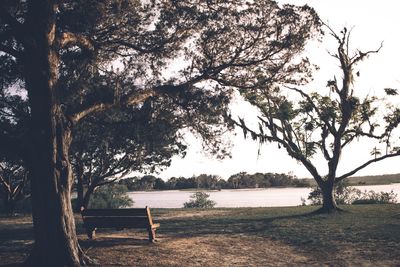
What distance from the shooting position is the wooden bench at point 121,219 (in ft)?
40.2

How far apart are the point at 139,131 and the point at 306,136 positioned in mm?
14703

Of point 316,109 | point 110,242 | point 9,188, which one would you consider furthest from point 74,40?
point 9,188

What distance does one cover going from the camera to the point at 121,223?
1252cm

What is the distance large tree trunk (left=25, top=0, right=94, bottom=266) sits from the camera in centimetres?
893

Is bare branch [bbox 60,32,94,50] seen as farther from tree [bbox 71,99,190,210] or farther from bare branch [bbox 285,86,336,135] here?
bare branch [bbox 285,86,336,135]

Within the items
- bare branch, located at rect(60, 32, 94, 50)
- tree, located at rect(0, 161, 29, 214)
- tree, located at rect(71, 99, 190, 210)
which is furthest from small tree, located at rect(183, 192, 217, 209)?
bare branch, located at rect(60, 32, 94, 50)

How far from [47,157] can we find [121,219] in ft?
14.2

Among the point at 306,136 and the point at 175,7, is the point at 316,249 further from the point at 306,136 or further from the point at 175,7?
the point at 306,136

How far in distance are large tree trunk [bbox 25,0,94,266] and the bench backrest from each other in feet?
10.6

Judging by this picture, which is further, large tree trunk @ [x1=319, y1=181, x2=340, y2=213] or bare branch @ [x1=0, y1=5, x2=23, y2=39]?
large tree trunk @ [x1=319, y1=181, x2=340, y2=213]

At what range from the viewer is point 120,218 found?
12539 mm

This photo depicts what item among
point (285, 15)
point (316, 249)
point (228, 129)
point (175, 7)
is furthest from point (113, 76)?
point (316, 249)

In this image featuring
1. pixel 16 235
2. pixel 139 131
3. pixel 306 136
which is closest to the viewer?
pixel 16 235

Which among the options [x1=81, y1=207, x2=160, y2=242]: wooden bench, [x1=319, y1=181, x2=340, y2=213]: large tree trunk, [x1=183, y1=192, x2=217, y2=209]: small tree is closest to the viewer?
[x1=81, y1=207, x2=160, y2=242]: wooden bench
